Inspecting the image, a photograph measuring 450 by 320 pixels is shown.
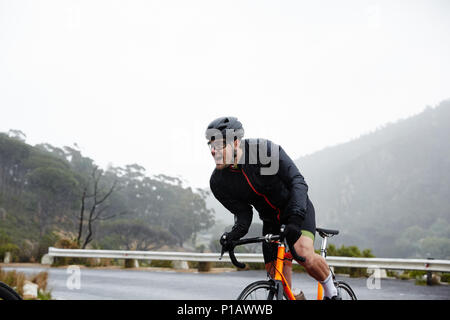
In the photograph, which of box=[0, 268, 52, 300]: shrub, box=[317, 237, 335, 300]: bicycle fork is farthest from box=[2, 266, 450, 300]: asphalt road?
box=[317, 237, 335, 300]: bicycle fork

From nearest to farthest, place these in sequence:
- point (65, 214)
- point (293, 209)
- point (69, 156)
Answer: point (293, 209), point (65, 214), point (69, 156)

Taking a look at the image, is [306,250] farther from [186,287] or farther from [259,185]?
→ [186,287]

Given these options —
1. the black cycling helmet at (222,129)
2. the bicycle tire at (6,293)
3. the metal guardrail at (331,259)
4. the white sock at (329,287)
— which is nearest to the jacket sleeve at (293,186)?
the black cycling helmet at (222,129)

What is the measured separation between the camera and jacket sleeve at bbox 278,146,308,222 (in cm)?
339

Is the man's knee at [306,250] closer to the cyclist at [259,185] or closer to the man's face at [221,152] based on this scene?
the cyclist at [259,185]

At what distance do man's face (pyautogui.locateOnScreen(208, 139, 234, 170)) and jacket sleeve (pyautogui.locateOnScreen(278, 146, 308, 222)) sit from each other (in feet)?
1.32

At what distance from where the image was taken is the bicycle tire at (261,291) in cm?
326

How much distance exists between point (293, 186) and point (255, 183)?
0.34 metres

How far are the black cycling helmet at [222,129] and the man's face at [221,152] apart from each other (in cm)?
5

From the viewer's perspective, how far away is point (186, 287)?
35.1 ft
